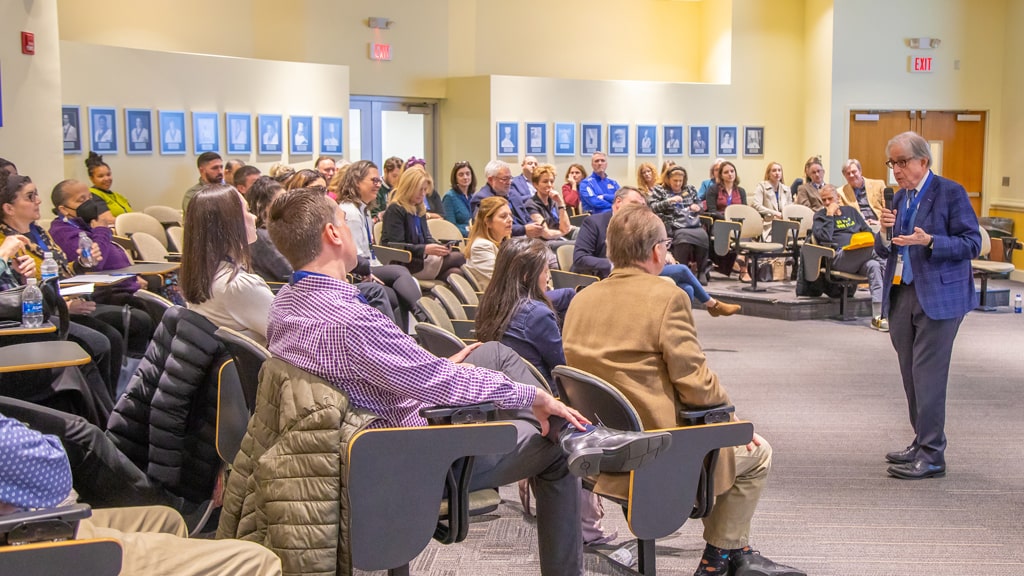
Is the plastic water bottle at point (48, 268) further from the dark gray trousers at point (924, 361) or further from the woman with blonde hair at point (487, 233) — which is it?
the dark gray trousers at point (924, 361)

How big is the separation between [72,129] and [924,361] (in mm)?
8951

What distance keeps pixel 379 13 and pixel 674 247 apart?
201 inches

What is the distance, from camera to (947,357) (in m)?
4.95

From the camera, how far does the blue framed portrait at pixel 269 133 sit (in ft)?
41.0

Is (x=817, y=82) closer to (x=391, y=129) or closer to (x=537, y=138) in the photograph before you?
(x=537, y=138)

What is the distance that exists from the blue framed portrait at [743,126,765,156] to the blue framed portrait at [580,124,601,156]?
250cm

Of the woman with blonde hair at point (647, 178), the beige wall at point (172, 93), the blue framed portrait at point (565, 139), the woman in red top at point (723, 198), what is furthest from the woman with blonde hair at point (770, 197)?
the beige wall at point (172, 93)

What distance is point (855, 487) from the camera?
4.96 meters

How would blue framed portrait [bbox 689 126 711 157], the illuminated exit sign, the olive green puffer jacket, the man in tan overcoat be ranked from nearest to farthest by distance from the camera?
the olive green puffer jacket → the man in tan overcoat → the illuminated exit sign → blue framed portrait [bbox 689 126 711 157]

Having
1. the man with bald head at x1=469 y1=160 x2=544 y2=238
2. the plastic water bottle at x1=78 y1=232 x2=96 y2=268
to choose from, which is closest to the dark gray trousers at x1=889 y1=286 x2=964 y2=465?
the man with bald head at x1=469 y1=160 x2=544 y2=238

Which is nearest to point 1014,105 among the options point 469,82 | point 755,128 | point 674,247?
point 755,128

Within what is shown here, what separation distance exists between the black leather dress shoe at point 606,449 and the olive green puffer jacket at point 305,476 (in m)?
0.59

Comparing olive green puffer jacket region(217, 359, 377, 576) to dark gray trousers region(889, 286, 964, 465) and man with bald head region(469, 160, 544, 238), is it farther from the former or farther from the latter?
man with bald head region(469, 160, 544, 238)

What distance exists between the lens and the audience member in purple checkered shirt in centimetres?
272
